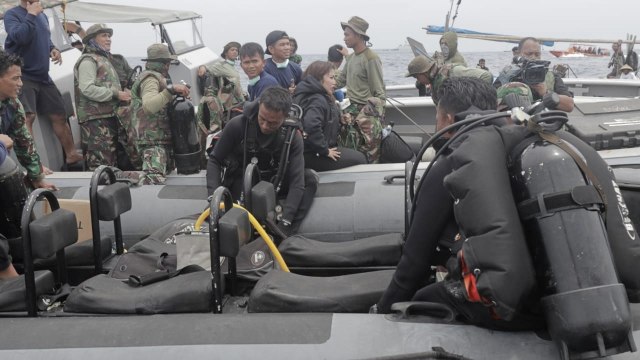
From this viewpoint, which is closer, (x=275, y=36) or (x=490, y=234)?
(x=490, y=234)

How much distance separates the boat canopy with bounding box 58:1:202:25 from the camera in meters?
8.47

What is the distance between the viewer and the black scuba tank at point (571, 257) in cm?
182

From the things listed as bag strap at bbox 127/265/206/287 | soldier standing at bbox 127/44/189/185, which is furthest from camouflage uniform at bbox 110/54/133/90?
bag strap at bbox 127/265/206/287

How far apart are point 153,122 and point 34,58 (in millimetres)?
1197

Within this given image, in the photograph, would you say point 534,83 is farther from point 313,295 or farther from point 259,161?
point 313,295

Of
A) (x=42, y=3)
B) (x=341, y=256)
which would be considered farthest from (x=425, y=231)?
(x=42, y=3)

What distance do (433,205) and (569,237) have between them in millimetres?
505

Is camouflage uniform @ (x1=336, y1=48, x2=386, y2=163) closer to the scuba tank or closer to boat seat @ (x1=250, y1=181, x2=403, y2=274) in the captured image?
boat seat @ (x1=250, y1=181, x2=403, y2=274)

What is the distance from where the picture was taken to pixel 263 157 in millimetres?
4398

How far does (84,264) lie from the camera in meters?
3.75

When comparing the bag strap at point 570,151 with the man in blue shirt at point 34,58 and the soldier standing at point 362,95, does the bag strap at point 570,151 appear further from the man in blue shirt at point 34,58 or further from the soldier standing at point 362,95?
the man in blue shirt at point 34,58

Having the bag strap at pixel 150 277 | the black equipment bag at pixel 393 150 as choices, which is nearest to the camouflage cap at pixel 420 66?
the black equipment bag at pixel 393 150

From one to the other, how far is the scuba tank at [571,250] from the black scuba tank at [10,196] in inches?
104

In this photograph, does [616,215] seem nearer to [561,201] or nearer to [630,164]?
[561,201]
